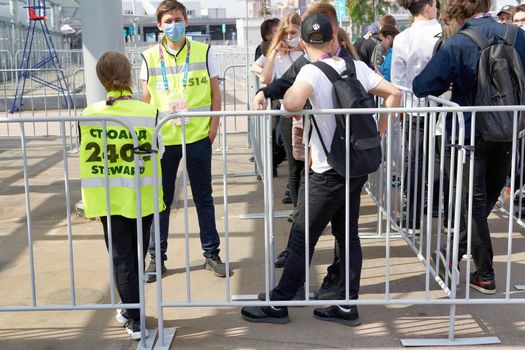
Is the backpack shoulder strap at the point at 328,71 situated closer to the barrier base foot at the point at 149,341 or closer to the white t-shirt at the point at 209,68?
the white t-shirt at the point at 209,68

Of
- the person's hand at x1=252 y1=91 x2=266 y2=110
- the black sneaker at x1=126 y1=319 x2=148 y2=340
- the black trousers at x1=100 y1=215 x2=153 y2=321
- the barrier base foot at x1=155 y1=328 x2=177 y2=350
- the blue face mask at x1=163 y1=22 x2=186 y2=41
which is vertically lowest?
the barrier base foot at x1=155 y1=328 x2=177 y2=350

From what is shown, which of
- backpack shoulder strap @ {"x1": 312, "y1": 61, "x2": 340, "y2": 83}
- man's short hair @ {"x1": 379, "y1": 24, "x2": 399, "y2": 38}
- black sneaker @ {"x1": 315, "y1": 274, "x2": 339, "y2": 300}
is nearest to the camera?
backpack shoulder strap @ {"x1": 312, "y1": 61, "x2": 340, "y2": 83}

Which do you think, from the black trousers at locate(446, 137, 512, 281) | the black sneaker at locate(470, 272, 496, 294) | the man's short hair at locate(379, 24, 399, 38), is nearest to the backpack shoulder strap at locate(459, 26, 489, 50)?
the black trousers at locate(446, 137, 512, 281)

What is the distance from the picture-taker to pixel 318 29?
13.0 ft

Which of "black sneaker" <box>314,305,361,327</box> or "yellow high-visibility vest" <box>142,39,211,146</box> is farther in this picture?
"yellow high-visibility vest" <box>142,39,211,146</box>

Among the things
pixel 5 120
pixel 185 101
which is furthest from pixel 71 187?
pixel 5 120

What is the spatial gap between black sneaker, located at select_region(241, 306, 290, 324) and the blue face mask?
6.34 ft

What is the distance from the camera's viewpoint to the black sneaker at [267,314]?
435 cm

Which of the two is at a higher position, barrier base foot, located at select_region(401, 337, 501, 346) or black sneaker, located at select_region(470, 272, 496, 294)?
black sneaker, located at select_region(470, 272, 496, 294)

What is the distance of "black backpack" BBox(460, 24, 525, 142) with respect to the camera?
14.1 ft

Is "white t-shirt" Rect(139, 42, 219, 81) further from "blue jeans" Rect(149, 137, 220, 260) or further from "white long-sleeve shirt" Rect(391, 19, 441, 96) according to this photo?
"white long-sleeve shirt" Rect(391, 19, 441, 96)

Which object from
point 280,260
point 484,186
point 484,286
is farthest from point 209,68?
point 484,286

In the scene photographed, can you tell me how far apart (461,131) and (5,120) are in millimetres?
2573

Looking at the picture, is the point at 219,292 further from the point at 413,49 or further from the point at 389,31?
the point at 389,31
